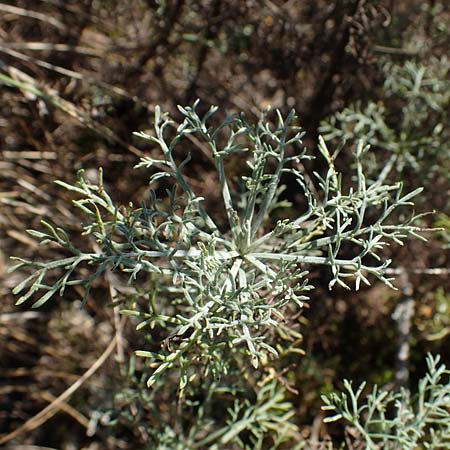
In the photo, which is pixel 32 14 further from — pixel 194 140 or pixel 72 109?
pixel 194 140

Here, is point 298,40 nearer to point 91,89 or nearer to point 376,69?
point 376,69

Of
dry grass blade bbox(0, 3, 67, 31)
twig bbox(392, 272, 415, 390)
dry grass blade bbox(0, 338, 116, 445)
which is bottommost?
dry grass blade bbox(0, 338, 116, 445)

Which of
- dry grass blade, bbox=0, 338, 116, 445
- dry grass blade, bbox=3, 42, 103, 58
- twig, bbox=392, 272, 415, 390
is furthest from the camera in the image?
dry grass blade, bbox=3, 42, 103, 58

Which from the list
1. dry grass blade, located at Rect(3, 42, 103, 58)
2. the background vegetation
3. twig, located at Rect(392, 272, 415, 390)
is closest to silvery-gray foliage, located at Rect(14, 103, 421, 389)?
the background vegetation

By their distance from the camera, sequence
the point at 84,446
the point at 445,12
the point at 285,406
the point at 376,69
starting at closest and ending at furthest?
the point at 285,406 < the point at 376,69 < the point at 445,12 < the point at 84,446

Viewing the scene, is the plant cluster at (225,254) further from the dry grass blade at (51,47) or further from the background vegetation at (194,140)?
the dry grass blade at (51,47)

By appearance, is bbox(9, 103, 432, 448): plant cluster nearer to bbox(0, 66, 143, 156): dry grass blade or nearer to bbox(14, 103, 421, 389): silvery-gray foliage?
bbox(14, 103, 421, 389): silvery-gray foliage

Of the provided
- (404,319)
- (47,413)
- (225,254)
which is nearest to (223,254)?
→ (225,254)

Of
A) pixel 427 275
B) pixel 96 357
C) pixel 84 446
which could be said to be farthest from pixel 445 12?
pixel 84 446
